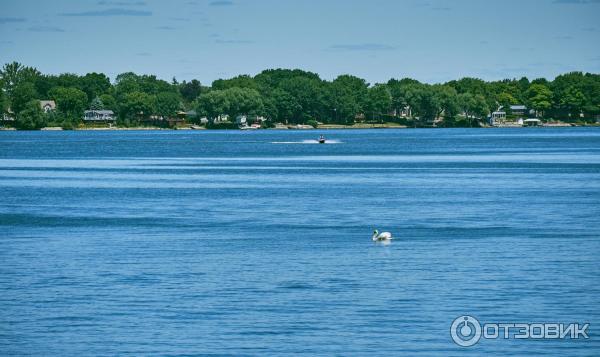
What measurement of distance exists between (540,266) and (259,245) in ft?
33.9

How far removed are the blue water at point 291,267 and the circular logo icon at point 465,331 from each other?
0.30 metres

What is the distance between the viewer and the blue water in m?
26.7

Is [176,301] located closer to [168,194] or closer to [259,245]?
[259,245]

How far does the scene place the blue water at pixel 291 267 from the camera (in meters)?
26.7

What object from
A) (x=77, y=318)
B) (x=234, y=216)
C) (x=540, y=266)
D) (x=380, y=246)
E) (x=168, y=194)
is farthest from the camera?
(x=168, y=194)

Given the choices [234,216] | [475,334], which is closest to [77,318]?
[475,334]

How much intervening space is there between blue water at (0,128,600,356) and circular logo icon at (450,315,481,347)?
0.97 feet

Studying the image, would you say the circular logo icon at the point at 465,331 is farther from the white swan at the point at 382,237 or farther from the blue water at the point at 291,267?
the white swan at the point at 382,237

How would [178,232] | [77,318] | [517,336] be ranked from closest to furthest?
[517,336] < [77,318] < [178,232]

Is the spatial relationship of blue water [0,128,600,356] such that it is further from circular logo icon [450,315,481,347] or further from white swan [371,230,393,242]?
white swan [371,230,393,242]

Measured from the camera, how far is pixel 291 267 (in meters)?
35.2

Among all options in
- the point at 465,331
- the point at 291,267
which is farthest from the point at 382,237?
the point at 465,331

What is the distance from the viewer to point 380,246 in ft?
132

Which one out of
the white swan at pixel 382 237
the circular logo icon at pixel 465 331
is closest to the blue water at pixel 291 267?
the circular logo icon at pixel 465 331
